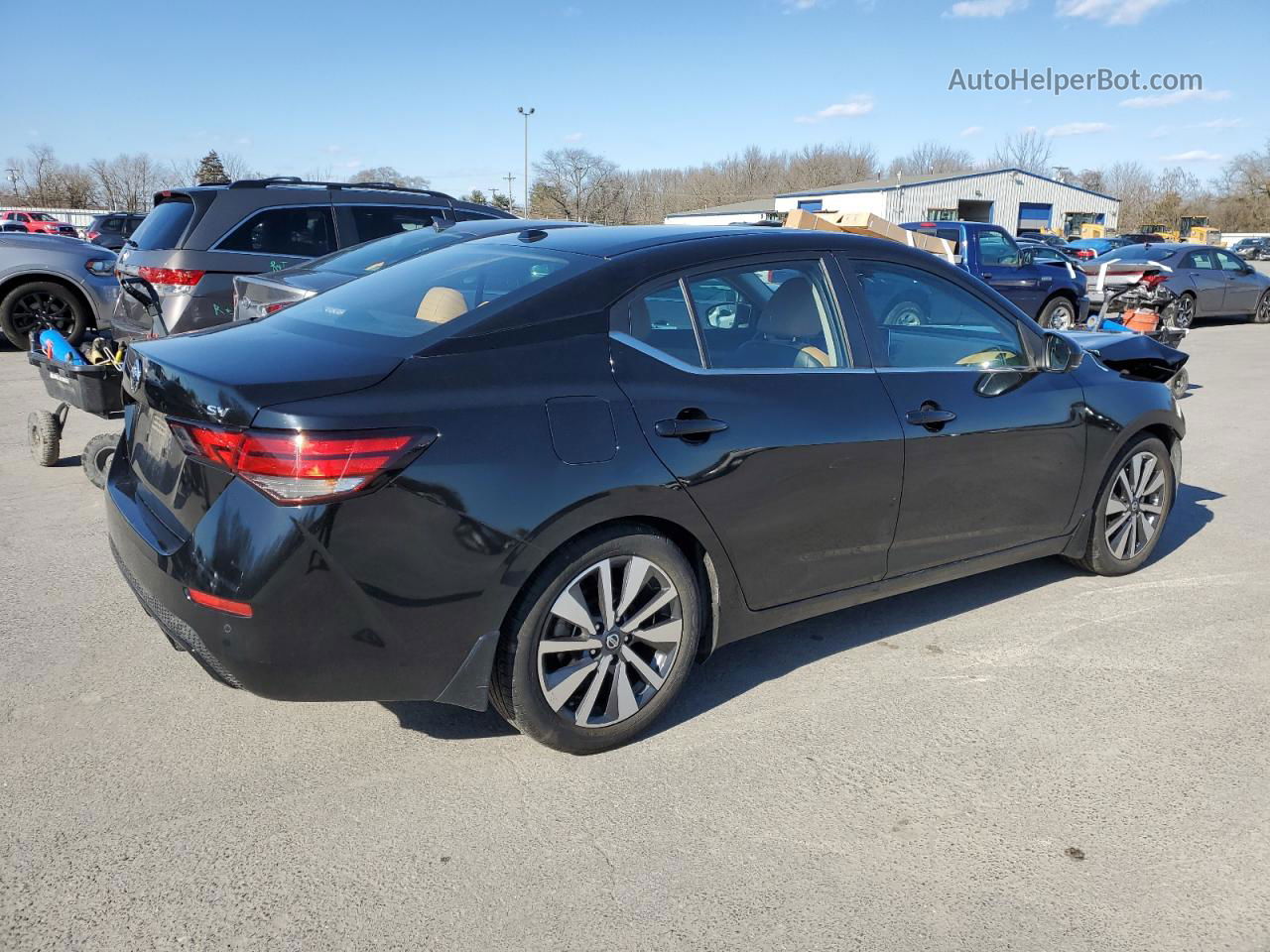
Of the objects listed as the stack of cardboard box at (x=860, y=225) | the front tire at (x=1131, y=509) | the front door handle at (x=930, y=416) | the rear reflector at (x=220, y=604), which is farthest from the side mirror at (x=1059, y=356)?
the stack of cardboard box at (x=860, y=225)

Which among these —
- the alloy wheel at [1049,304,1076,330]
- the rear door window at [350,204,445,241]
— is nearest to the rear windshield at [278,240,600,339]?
the rear door window at [350,204,445,241]

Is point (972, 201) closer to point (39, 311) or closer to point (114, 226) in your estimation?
point (114, 226)

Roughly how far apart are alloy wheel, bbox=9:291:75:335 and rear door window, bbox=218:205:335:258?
4.17 metres

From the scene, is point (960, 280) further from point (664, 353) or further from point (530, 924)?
point (530, 924)

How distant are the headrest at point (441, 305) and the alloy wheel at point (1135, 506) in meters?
3.30

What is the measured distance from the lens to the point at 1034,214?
63844 mm

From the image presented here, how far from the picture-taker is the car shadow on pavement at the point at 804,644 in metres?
3.47

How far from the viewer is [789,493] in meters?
3.46

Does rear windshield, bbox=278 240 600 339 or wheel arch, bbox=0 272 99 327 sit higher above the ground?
wheel arch, bbox=0 272 99 327

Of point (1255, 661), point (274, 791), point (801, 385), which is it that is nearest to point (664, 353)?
point (801, 385)

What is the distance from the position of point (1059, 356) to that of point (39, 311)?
11.2 meters

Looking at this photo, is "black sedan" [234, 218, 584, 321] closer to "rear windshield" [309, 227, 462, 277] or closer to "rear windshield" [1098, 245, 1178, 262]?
"rear windshield" [309, 227, 462, 277]

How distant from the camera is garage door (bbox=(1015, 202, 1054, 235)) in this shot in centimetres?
6325

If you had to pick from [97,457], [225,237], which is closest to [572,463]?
[97,457]
